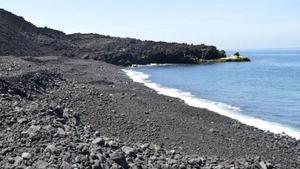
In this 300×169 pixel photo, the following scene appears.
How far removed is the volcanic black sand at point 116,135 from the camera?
1170cm

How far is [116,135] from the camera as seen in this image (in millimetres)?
18547

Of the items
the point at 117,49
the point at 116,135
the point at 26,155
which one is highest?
the point at 26,155

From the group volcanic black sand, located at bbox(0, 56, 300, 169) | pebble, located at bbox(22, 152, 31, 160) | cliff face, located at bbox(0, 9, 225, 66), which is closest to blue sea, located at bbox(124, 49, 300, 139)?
volcanic black sand, located at bbox(0, 56, 300, 169)

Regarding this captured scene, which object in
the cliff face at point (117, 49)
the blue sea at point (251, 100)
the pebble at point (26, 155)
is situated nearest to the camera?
the pebble at point (26, 155)

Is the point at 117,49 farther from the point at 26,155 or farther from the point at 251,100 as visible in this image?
the point at 26,155

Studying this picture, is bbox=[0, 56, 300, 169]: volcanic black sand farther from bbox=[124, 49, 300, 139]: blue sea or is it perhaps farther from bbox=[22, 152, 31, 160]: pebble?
bbox=[124, 49, 300, 139]: blue sea

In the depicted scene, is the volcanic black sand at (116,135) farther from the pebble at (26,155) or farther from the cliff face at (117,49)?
the cliff face at (117,49)

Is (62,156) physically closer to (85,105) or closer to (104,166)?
(104,166)

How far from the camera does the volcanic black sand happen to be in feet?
38.4

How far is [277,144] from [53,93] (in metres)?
12.5

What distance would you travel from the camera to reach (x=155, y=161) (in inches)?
545

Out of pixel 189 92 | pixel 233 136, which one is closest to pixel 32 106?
pixel 233 136

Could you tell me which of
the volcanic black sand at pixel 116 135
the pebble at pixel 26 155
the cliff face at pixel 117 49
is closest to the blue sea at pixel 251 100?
the volcanic black sand at pixel 116 135

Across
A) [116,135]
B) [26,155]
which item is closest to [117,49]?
[116,135]
